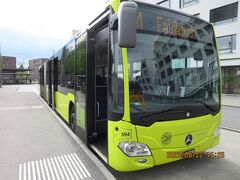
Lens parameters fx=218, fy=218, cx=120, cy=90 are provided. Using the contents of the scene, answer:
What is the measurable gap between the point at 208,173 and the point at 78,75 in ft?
11.8

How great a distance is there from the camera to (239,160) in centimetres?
458

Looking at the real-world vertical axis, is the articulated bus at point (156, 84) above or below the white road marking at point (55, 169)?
above

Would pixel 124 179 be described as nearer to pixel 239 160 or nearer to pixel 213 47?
pixel 239 160

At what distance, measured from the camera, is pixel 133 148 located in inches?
127

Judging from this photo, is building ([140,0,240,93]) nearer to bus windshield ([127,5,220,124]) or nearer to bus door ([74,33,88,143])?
bus windshield ([127,5,220,124])

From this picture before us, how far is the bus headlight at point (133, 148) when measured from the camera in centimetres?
322

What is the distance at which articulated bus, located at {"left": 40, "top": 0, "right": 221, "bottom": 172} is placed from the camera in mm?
3207

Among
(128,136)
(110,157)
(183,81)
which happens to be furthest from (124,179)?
(183,81)

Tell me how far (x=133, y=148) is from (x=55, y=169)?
5.92ft

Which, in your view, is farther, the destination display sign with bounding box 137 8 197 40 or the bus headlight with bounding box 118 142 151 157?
the destination display sign with bounding box 137 8 197 40
